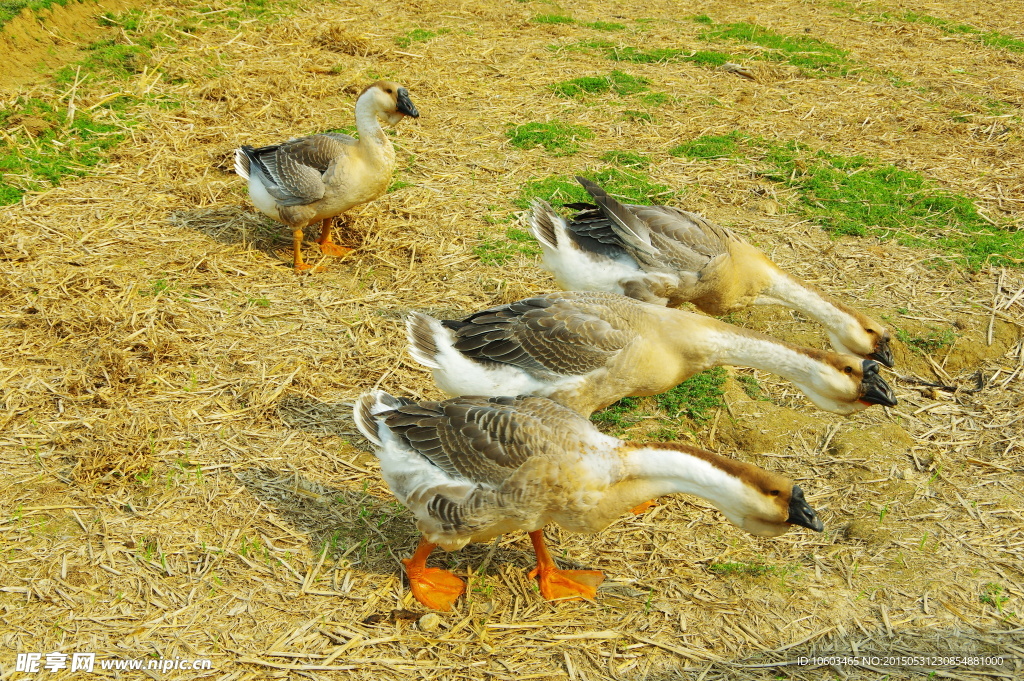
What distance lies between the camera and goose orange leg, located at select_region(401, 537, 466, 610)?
4.23 m

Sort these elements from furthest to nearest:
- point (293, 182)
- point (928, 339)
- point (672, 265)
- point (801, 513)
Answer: point (293, 182) < point (928, 339) < point (672, 265) < point (801, 513)

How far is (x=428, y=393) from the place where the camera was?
5.77 metres

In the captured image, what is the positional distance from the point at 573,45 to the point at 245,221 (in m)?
6.37

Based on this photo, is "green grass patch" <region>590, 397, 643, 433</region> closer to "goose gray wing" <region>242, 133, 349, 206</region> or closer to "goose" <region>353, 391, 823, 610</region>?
"goose" <region>353, 391, 823, 610</region>

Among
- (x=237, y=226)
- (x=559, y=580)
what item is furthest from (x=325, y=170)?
(x=559, y=580)

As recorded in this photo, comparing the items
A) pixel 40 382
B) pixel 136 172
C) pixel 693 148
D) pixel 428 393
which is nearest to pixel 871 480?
pixel 428 393

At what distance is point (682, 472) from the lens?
13.1 ft

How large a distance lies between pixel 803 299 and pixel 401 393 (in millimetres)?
3191

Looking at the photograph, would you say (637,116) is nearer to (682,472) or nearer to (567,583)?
(682,472)

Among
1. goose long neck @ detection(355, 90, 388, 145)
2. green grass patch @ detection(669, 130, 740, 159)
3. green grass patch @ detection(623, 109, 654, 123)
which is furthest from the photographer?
green grass patch @ detection(623, 109, 654, 123)

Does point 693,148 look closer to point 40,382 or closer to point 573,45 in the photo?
point 573,45

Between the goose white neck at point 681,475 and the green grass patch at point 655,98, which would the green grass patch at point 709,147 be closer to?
the green grass patch at point 655,98

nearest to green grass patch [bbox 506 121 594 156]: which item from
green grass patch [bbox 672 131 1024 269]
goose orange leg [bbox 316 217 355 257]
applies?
green grass patch [bbox 672 131 1024 269]

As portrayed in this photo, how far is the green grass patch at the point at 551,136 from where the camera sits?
902cm
